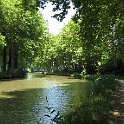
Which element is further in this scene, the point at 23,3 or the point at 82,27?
the point at 82,27

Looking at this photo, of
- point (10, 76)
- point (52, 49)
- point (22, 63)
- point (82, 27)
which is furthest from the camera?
point (52, 49)

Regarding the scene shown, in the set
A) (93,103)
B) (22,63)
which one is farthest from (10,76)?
(93,103)

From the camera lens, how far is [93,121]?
1363cm

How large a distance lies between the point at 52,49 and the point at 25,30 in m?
43.0

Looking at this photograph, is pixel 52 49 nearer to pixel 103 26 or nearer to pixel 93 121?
pixel 103 26

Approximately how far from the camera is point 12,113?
20.4 m

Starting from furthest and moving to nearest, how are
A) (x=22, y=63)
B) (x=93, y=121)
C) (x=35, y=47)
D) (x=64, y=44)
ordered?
(x=64, y=44) < (x=22, y=63) < (x=35, y=47) < (x=93, y=121)

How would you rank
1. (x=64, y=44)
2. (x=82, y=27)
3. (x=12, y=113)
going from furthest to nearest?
(x=64, y=44)
(x=82, y=27)
(x=12, y=113)

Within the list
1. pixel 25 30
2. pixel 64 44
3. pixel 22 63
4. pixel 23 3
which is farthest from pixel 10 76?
pixel 23 3

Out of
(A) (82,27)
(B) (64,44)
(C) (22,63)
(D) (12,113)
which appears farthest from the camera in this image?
(B) (64,44)

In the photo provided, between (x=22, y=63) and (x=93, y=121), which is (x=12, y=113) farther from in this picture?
(x=22, y=63)

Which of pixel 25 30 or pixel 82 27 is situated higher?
pixel 25 30

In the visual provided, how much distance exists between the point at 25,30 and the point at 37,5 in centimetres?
4852

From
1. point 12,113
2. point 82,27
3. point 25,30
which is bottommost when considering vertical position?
point 12,113
